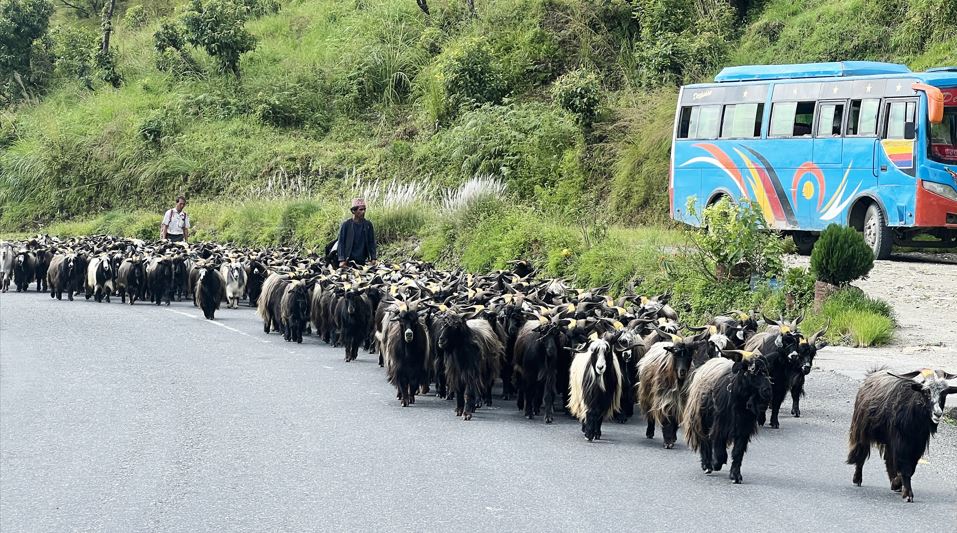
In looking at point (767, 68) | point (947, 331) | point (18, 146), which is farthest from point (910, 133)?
point (18, 146)

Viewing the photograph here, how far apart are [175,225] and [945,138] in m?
15.8

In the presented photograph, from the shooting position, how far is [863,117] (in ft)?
75.1

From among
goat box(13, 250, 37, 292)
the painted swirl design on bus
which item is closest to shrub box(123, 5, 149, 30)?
goat box(13, 250, 37, 292)

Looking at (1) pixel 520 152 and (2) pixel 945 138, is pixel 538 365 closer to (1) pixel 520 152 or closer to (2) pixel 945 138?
(2) pixel 945 138

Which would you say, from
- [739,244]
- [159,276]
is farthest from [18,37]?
[739,244]

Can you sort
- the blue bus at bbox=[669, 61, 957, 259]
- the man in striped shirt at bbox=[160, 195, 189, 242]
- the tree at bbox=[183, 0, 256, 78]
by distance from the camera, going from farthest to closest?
the tree at bbox=[183, 0, 256, 78], the man in striped shirt at bbox=[160, 195, 189, 242], the blue bus at bbox=[669, 61, 957, 259]

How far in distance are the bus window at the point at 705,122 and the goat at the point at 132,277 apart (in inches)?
462

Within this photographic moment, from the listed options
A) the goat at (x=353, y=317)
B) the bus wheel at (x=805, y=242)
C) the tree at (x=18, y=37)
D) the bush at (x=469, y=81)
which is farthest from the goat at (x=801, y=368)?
the tree at (x=18, y=37)

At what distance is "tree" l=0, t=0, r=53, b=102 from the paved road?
3998 centimetres

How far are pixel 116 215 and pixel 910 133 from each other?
89.8 ft

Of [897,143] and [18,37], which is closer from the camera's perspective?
[897,143]

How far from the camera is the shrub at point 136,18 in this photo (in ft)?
192

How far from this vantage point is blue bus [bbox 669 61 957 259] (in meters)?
21.7

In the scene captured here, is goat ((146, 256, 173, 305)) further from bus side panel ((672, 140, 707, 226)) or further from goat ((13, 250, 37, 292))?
bus side panel ((672, 140, 707, 226))
